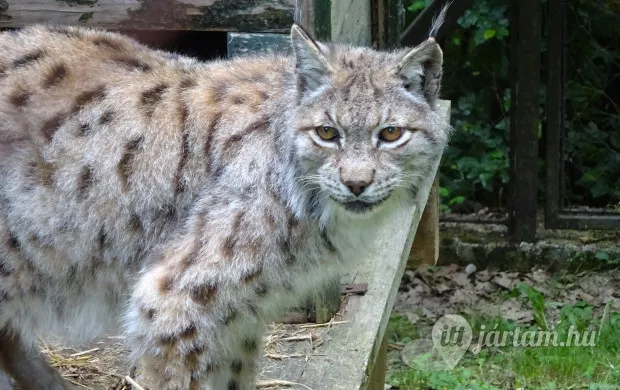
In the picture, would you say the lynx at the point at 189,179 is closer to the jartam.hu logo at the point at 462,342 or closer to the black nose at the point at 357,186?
the black nose at the point at 357,186

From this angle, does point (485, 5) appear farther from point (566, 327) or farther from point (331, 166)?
point (331, 166)

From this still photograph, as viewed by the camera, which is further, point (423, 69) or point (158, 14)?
point (158, 14)

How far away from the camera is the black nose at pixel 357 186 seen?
3594mm

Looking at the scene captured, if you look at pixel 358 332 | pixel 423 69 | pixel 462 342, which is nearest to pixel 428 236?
pixel 462 342

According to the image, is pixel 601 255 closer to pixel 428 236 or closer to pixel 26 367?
pixel 428 236

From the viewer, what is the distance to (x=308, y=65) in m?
3.77

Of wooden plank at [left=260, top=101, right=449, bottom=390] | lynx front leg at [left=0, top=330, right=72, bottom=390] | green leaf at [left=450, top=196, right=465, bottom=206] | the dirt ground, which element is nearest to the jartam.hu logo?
the dirt ground

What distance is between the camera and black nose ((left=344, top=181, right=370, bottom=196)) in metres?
3.59

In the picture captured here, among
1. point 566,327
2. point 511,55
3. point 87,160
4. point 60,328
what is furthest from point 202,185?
point 511,55

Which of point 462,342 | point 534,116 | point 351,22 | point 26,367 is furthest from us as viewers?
point 534,116

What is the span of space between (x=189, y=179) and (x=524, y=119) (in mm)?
4501

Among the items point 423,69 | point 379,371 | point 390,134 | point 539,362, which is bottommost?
point 539,362

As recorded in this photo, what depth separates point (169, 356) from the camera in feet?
12.1

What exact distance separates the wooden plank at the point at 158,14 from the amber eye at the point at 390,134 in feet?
3.40
